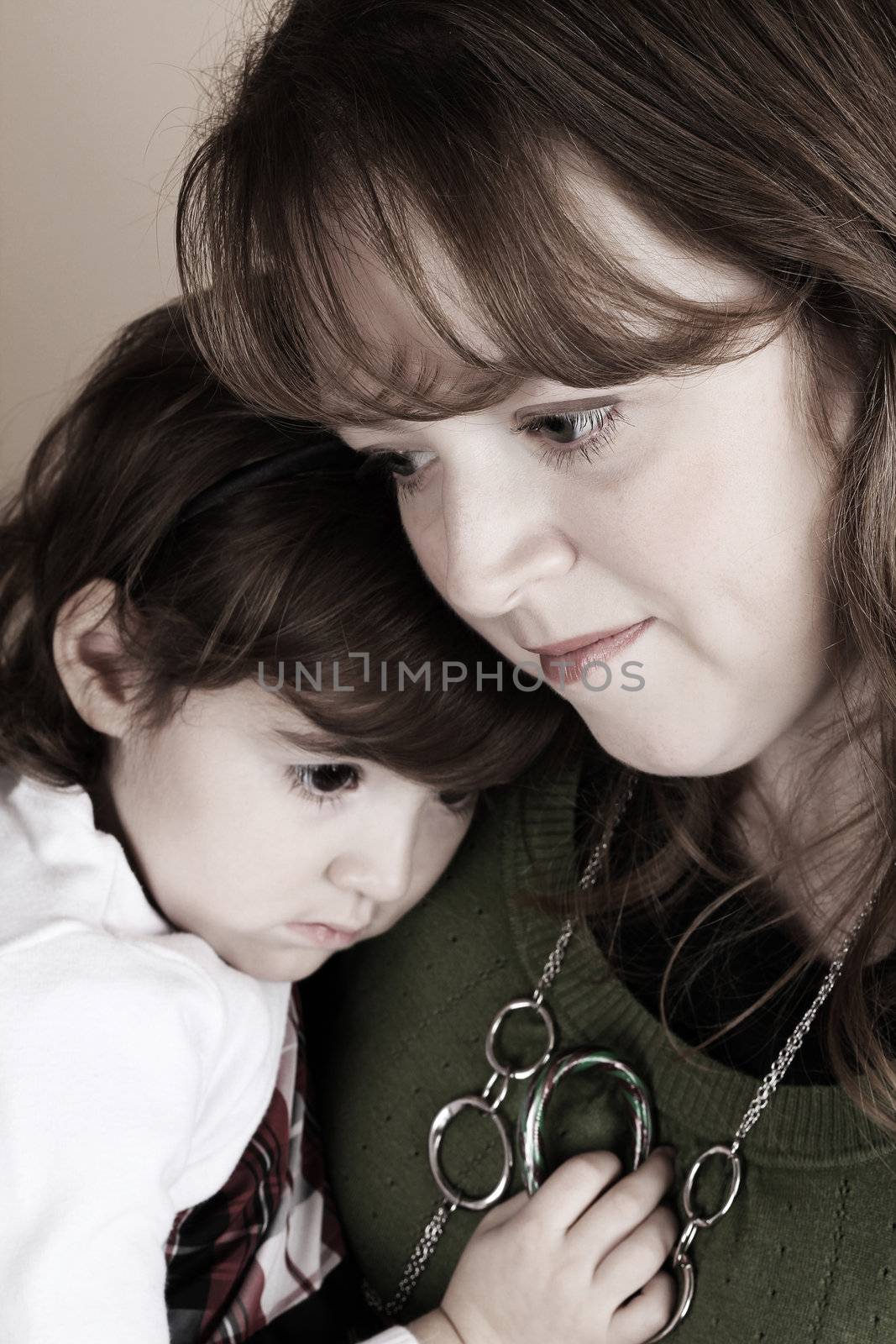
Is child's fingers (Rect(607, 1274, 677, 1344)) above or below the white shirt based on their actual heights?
below

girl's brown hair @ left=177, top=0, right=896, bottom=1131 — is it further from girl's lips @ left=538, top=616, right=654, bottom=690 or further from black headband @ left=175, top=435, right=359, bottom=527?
black headband @ left=175, top=435, right=359, bottom=527

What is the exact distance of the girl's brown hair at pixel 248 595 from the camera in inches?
36.7

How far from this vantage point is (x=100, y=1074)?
86 cm

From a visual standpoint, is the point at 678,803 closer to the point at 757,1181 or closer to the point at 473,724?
the point at 473,724

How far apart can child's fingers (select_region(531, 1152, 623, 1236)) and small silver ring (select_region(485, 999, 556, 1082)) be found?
80 millimetres

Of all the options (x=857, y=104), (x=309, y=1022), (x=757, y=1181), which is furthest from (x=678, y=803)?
(x=857, y=104)

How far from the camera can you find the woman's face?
676mm

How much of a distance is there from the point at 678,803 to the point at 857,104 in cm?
53

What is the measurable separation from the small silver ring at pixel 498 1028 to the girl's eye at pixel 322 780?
0.21 metres

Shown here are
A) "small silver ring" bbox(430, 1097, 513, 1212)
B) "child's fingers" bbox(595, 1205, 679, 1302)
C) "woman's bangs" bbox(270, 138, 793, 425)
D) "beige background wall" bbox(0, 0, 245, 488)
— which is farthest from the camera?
"beige background wall" bbox(0, 0, 245, 488)

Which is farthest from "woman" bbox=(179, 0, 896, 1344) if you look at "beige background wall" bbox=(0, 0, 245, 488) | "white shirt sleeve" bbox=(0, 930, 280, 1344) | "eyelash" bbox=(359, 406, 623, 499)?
"beige background wall" bbox=(0, 0, 245, 488)

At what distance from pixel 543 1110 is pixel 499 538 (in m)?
0.45

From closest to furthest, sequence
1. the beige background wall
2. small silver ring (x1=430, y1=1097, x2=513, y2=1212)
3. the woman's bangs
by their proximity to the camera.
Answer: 1. the woman's bangs
2. small silver ring (x1=430, y1=1097, x2=513, y2=1212)
3. the beige background wall

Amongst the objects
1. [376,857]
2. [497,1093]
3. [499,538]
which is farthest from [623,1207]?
[499,538]
